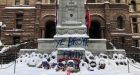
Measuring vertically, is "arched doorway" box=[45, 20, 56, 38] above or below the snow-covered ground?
above

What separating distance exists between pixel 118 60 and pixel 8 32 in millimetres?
26697

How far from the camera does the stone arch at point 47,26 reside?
54.6 metres

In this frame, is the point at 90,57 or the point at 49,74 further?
the point at 90,57

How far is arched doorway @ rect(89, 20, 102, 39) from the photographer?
55.1 metres

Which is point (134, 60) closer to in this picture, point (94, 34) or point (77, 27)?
point (77, 27)

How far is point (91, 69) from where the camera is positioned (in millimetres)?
30688

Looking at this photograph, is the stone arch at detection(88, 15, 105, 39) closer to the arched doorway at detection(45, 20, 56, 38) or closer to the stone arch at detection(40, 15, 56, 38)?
the arched doorway at detection(45, 20, 56, 38)

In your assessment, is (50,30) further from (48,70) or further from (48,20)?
(48,70)

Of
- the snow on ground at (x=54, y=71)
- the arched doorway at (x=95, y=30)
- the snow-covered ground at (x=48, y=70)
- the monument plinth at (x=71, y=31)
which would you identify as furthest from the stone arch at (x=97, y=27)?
the snow on ground at (x=54, y=71)

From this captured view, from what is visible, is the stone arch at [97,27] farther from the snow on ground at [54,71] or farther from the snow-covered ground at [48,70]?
the snow on ground at [54,71]

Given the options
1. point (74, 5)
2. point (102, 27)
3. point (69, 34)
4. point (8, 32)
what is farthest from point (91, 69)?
point (8, 32)

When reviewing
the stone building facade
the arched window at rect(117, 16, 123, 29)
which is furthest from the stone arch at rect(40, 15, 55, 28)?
the arched window at rect(117, 16, 123, 29)

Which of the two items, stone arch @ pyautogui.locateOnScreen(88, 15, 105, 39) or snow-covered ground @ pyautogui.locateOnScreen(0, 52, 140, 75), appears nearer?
snow-covered ground @ pyautogui.locateOnScreen(0, 52, 140, 75)

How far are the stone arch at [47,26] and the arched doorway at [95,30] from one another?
642cm
